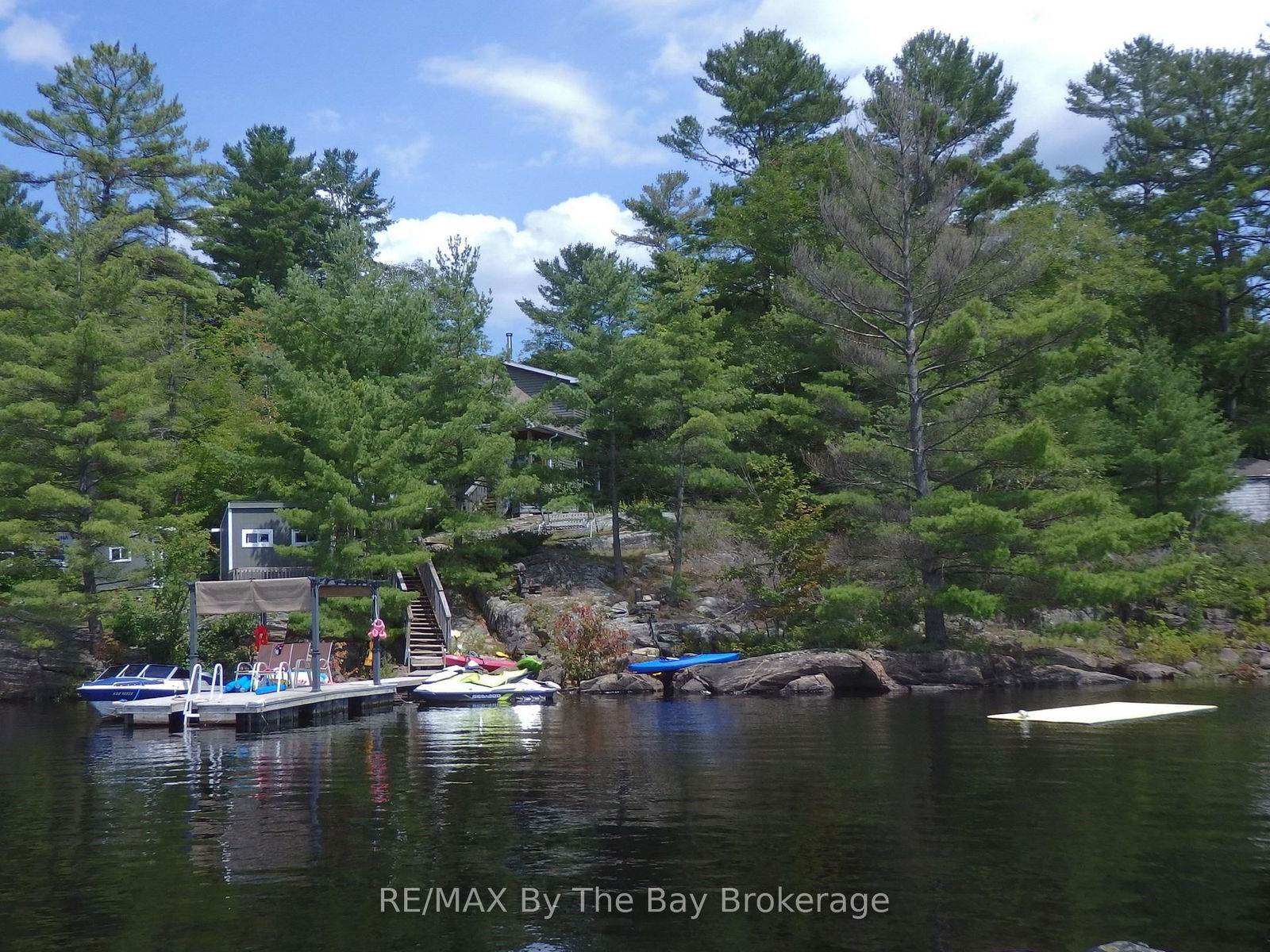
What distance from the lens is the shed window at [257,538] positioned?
108 feet

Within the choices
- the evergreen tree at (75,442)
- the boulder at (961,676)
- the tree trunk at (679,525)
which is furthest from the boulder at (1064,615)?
the evergreen tree at (75,442)

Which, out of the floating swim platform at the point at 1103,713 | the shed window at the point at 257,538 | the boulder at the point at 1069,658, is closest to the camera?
the floating swim platform at the point at 1103,713

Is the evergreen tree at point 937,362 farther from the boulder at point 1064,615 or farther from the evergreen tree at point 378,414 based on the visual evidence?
the evergreen tree at point 378,414

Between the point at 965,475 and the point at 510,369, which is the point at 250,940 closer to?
the point at 965,475

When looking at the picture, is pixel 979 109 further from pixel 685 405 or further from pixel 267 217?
pixel 267 217

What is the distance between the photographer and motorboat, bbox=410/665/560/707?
2664 centimetres

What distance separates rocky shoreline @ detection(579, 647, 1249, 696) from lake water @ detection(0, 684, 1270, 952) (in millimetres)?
8491

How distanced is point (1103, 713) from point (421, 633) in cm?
1934

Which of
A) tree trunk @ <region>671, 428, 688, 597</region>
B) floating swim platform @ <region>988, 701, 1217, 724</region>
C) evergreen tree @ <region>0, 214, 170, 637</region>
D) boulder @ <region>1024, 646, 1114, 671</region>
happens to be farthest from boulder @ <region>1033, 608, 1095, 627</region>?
→ evergreen tree @ <region>0, 214, 170, 637</region>

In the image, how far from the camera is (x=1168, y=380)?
3575 centimetres

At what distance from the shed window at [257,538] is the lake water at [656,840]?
14.3 meters

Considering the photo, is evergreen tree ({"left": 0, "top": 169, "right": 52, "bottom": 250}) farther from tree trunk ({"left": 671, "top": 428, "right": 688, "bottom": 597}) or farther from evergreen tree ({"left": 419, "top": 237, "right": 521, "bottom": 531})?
tree trunk ({"left": 671, "top": 428, "right": 688, "bottom": 597})

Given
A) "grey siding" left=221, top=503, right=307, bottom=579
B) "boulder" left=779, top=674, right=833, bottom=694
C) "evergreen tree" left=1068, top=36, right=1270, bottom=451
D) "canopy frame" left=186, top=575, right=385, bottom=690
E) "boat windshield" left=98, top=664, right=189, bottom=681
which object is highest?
"evergreen tree" left=1068, top=36, right=1270, bottom=451

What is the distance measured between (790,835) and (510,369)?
3929cm
